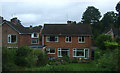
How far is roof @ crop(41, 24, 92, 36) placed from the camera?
109 feet

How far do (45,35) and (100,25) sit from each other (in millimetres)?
41210

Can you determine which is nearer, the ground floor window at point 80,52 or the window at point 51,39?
the ground floor window at point 80,52

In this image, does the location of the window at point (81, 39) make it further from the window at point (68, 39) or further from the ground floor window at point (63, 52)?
the ground floor window at point (63, 52)

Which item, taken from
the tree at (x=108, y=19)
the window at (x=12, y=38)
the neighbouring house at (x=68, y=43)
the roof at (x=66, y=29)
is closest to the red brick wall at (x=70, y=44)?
the neighbouring house at (x=68, y=43)

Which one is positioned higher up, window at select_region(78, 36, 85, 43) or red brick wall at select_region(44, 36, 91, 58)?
window at select_region(78, 36, 85, 43)

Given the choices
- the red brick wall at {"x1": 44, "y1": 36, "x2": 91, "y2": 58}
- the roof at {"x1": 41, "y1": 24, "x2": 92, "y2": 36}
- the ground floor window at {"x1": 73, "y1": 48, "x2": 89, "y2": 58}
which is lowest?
the ground floor window at {"x1": 73, "y1": 48, "x2": 89, "y2": 58}

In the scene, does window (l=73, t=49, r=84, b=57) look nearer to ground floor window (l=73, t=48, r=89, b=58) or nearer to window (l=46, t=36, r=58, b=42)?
ground floor window (l=73, t=48, r=89, b=58)

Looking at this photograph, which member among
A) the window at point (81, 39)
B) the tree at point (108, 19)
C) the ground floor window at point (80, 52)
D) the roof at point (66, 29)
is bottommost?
the ground floor window at point (80, 52)

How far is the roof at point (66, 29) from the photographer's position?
33219 millimetres

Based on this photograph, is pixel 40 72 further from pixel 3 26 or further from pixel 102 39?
pixel 3 26

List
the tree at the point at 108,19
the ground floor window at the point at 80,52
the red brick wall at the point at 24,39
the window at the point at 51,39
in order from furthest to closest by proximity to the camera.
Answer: the tree at the point at 108,19 → the red brick wall at the point at 24,39 → the window at the point at 51,39 → the ground floor window at the point at 80,52

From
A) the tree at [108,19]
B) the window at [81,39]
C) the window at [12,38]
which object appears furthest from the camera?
the tree at [108,19]

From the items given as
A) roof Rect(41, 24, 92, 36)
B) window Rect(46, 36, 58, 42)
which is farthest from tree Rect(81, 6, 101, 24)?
window Rect(46, 36, 58, 42)

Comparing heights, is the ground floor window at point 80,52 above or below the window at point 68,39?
below
